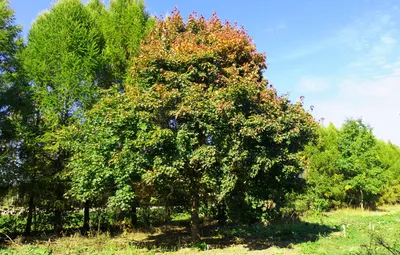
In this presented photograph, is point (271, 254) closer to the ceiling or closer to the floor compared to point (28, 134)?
closer to the floor

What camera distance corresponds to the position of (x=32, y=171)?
13359 mm

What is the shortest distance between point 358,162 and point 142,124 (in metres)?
20.9

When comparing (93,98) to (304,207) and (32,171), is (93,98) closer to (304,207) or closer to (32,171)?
(32,171)

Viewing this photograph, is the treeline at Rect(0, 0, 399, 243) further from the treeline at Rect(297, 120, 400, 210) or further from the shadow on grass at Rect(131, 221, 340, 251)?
the treeline at Rect(297, 120, 400, 210)

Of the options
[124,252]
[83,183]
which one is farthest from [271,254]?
[83,183]

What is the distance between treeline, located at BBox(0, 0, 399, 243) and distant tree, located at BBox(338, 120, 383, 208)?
1383 centimetres

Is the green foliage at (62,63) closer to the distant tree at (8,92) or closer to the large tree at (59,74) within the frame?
the large tree at (59,74)

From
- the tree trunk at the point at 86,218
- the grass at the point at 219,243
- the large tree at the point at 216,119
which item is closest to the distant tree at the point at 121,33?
the large tree at the point at 216,119

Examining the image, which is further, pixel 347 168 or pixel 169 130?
pixel 347 168

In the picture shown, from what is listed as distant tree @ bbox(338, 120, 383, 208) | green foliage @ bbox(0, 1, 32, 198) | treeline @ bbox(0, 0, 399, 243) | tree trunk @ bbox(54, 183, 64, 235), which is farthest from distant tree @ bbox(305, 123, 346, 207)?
green foliage @ bbox(0, 1, 32, 198)

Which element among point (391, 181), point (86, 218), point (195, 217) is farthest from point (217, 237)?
point (391, 181)

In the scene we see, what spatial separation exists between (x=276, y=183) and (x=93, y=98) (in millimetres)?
9224

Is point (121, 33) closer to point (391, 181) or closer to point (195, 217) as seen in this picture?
point (195, 217)

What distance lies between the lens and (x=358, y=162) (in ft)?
80.4
